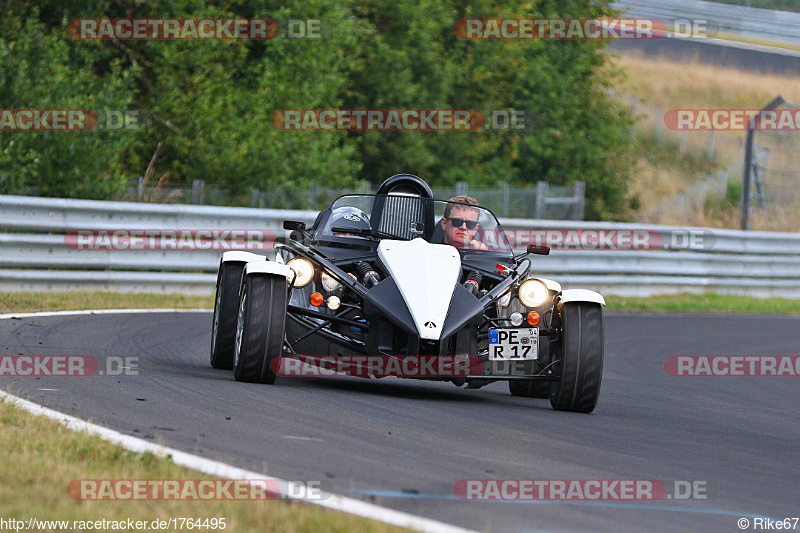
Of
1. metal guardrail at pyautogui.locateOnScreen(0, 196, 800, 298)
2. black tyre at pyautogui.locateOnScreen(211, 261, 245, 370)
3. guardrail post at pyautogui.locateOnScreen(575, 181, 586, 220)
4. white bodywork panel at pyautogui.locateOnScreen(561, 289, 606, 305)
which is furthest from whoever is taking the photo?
guardrail post at pyautogui.locateOnScreen(575, 181, 586, 220)

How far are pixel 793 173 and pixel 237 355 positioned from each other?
3122 centimetres

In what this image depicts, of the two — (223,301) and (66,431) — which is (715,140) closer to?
(223,301)

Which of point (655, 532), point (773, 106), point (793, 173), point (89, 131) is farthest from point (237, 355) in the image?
point (793, 173)

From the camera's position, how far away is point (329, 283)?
871 cm

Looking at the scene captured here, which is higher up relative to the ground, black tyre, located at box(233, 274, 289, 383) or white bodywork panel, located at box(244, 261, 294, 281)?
white bodywork panel, located at box(244, 261, 294, 281)

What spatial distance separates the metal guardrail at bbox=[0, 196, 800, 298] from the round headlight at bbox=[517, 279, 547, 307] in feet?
26.6

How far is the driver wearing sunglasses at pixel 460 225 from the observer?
9719 mm

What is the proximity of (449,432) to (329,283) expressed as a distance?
219 centimetres

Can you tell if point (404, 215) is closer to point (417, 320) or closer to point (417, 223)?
point (417, 223)

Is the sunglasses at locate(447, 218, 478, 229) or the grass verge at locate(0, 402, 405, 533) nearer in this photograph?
the grass verge at locate(0, 402, 405, 533)

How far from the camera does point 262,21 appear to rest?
26594 millimetres

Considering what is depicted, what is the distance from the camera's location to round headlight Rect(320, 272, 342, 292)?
8688 mm

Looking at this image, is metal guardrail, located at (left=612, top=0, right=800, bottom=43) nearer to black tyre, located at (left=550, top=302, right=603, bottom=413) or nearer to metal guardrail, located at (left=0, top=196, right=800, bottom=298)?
metal guardrail, located at (left=0, top=196, right=800, bottom=298)

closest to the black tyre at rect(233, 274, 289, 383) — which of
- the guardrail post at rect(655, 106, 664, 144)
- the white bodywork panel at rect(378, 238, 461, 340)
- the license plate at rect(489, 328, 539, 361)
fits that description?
the white bodywork panel at rect(378, 238, 461, 340)
